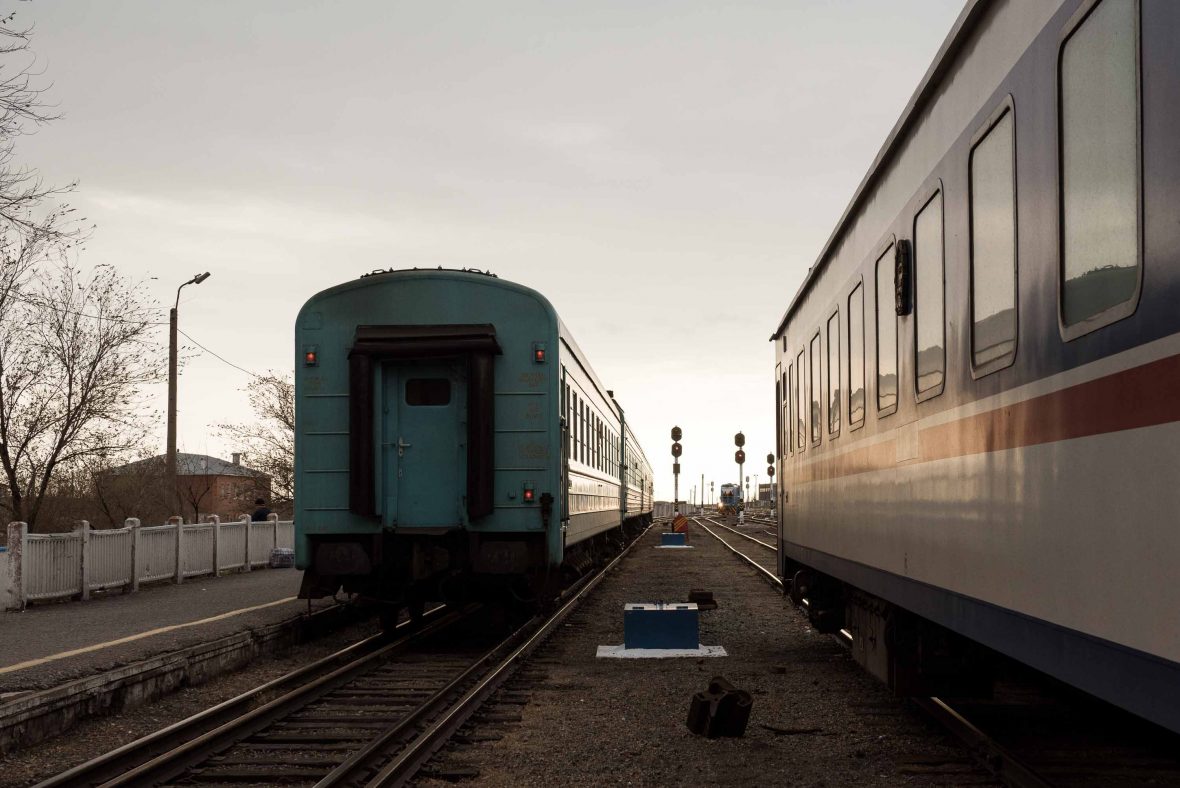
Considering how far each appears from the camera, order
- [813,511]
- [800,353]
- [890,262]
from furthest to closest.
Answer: [800,353], [813,511], [890,262]

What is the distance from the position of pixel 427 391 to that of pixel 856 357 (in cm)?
507

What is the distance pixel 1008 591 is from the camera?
14.1 ft

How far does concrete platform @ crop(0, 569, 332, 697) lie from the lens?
32.4 feet

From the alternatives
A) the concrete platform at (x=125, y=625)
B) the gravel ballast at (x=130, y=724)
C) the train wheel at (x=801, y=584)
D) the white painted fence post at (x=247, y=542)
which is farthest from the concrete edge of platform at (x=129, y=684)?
the white painted fence post at (x=247, y=542)

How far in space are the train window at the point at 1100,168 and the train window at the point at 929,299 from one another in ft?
5.64

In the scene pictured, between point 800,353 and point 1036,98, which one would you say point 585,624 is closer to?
point 800,353

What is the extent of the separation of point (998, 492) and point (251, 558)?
1979 cm

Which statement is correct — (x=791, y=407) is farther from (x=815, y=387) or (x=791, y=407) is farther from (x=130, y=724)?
(x=130, y=724)

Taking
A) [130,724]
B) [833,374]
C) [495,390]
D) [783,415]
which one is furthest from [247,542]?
[833,374]

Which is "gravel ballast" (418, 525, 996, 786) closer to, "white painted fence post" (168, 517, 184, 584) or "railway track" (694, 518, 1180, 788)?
"railway track" (694, 518, 1180, 788)

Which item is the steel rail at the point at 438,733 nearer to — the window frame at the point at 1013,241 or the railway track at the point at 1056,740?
the railway track at the point at 1056,740

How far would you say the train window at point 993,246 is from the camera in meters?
4.43

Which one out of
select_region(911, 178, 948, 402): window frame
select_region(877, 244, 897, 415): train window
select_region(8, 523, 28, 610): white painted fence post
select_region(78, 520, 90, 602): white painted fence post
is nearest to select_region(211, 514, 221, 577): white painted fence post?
select_region(78, 520, 90, 602): white painted fence post

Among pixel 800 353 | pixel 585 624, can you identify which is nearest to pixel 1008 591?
pixel 800 353
